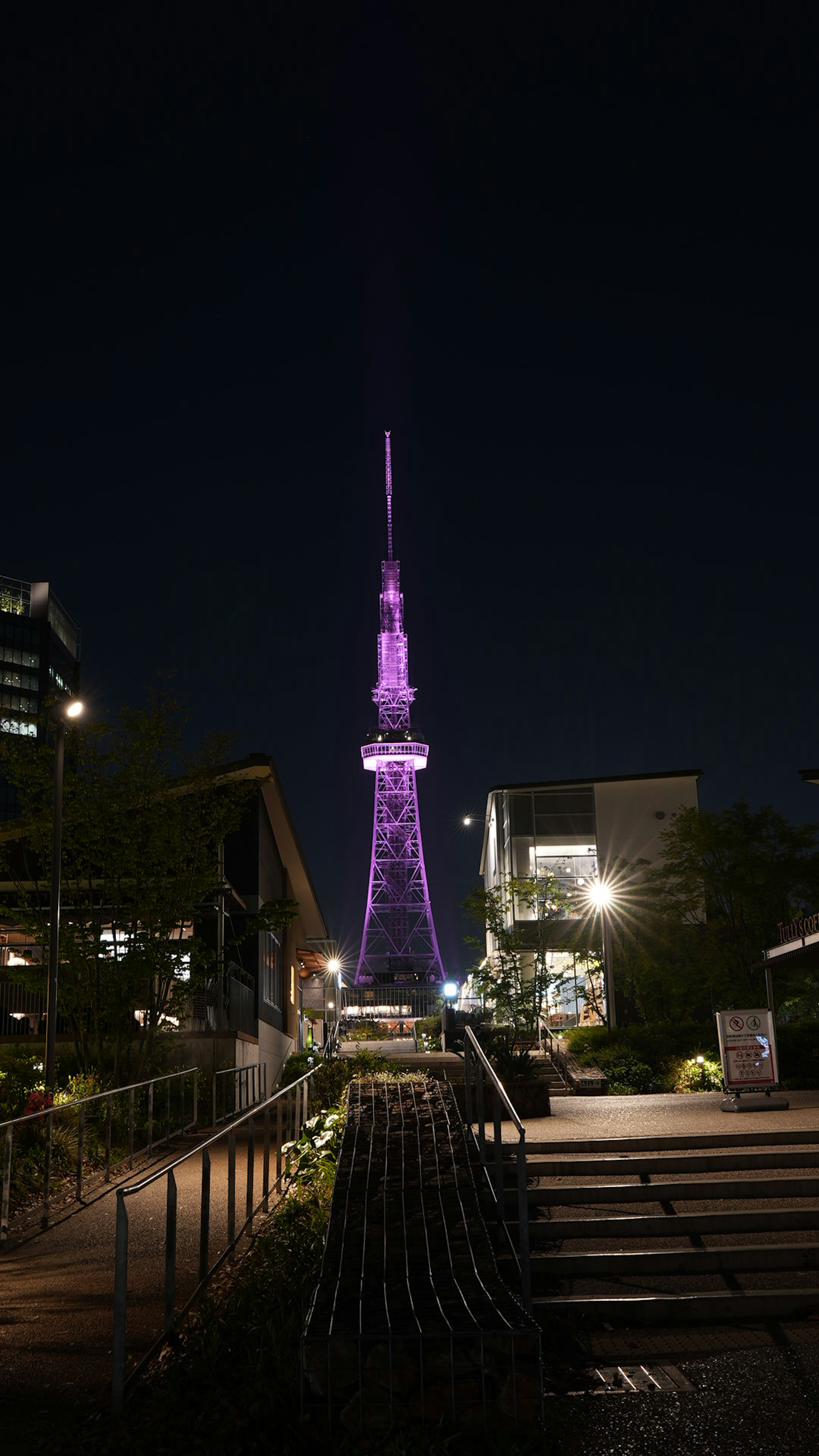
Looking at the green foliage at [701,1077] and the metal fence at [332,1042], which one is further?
the metal fence at [332,1042]

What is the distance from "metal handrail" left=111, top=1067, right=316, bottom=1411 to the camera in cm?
570

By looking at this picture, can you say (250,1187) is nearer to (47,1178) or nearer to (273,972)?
(47,1178)

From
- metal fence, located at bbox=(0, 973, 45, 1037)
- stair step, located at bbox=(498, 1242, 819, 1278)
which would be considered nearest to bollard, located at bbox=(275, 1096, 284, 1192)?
stair step, located at bbox=(498, 1242, 819, 1278)

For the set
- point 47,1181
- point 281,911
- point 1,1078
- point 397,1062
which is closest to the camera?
point 47,1181

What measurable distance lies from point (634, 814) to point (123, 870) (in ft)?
110

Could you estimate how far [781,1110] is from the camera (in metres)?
14.9

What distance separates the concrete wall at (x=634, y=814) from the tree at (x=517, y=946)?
55.9ft

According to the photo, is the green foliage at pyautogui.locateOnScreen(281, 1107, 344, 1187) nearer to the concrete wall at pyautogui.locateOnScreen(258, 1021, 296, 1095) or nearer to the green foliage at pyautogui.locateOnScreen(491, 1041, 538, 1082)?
the green foliage at pyautogui.locateOnScreen(491, 1041, 538, 1082)

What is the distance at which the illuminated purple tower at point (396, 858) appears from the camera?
10694cm

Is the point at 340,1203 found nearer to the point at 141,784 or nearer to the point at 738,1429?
the point at 738,1429

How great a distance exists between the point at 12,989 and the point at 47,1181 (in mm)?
13747

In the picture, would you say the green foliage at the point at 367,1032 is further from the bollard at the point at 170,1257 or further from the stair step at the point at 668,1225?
the bollard at the point at 170,1257

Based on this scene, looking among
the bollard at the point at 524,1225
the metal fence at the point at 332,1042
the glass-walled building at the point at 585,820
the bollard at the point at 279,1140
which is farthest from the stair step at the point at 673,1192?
the glass-walled building at the point at 585,820

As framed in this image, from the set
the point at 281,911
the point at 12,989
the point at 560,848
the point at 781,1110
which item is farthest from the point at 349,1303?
the point at 560,848
